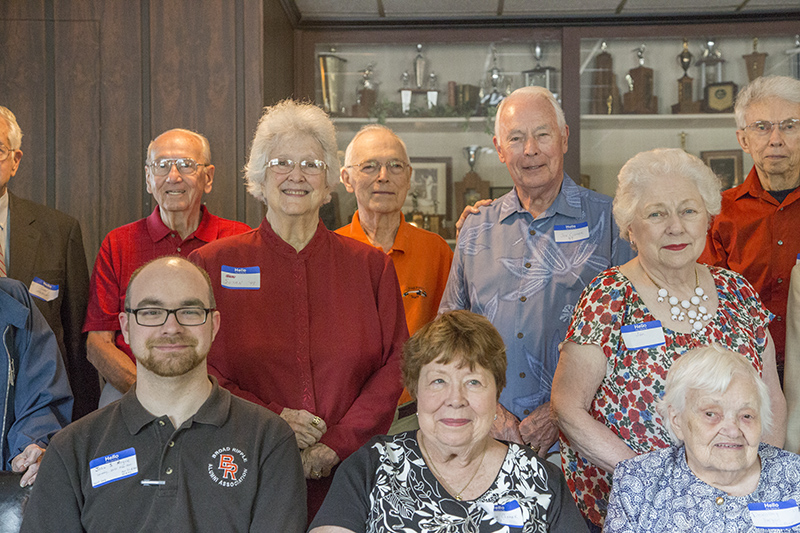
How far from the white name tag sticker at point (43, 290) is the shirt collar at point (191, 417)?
1.37 meters

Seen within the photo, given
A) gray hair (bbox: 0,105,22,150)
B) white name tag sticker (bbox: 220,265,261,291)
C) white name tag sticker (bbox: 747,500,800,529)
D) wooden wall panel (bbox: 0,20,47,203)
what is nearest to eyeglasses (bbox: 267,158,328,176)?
white name tag sticker (bbox: 220,265,261,291)

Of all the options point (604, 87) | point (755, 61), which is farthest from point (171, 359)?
point (755, 61)

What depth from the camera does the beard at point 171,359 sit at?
2.11 metres

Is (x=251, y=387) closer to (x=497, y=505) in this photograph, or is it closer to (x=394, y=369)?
(x=394, y=369)

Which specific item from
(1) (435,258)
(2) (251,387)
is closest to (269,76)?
(1) (435,258)

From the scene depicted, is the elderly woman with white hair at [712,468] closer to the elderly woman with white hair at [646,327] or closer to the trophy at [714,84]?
the elderly woman with white hair at [646,327]

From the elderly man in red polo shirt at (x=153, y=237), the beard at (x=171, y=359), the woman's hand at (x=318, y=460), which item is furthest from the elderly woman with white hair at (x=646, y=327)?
the elderly man in red polo shirt at (x=153, y=237)

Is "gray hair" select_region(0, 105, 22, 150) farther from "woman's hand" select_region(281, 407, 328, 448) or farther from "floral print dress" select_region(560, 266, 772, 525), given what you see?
"floral print dress" select_region(560, 266, 772, 525)

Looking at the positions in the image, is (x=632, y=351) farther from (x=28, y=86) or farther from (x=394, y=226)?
(x=28, y=86)

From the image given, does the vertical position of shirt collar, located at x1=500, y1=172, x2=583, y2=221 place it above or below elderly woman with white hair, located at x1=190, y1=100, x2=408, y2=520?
above

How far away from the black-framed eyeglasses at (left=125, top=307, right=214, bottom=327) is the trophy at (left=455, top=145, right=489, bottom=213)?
3059mm

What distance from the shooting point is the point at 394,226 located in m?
3.53

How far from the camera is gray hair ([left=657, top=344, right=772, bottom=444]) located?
2092 mm

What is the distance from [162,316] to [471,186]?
3175 mm
